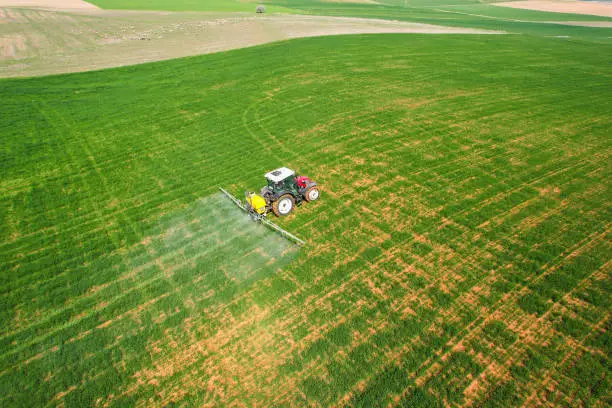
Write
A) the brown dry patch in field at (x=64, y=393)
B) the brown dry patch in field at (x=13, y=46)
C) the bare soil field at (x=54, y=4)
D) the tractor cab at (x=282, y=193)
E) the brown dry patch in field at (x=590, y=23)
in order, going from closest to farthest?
the brown dry patch in field at (x=64, y=393) → the tractor cab at (x=282, y=193) → the brown dry patch in field at (x=13, y=46) → the brown dry patch in field at (x=590, y=23) → the bare soil field at (x=54, y=4)

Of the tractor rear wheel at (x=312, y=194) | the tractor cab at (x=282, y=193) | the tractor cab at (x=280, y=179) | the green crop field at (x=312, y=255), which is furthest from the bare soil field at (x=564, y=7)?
the tractor cab at (x=280, y=179)

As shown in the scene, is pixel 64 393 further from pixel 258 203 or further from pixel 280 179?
pixel 280 179

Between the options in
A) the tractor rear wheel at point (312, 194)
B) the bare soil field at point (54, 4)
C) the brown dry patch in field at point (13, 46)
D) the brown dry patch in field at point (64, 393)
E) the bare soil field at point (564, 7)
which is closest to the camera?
the brown dry patch in field at point (64, 393)

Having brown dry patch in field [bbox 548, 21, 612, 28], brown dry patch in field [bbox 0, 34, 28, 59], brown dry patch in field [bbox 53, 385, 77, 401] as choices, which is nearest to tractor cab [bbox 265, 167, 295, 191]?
brown dry patch in field [bbox 53, 385, 77, 401]

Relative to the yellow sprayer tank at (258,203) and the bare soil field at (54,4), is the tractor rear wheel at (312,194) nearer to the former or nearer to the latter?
the yellow sprayer tank at (258,203)

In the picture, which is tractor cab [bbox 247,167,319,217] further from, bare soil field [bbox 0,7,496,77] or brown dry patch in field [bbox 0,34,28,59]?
brown dry patch in field [bbox 0,34,28,59]

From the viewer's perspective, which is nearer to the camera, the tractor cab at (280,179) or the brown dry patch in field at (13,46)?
the tractor cab at (280,179)
